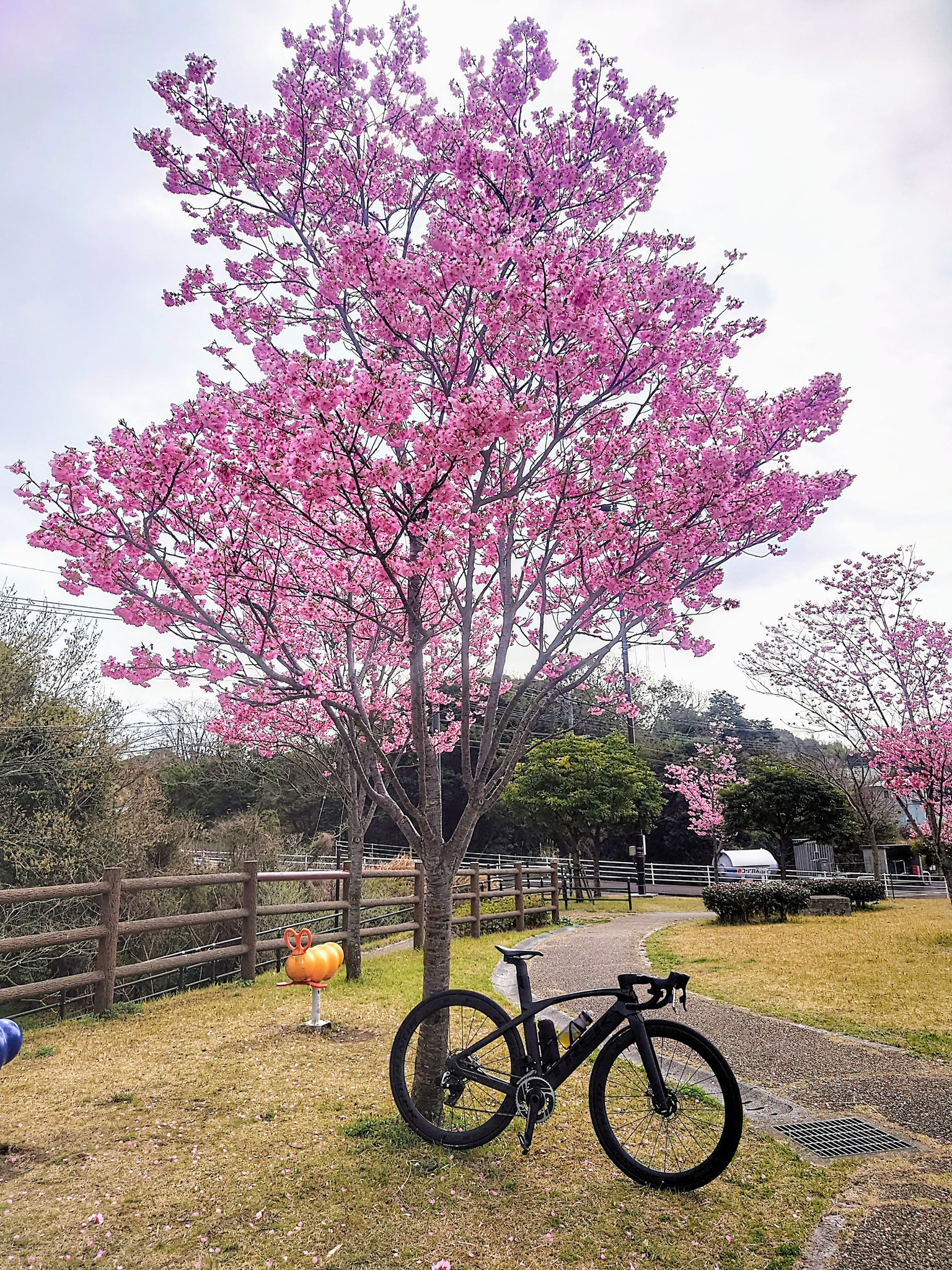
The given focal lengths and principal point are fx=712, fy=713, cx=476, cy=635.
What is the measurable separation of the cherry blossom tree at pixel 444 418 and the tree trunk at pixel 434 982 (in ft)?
0.07

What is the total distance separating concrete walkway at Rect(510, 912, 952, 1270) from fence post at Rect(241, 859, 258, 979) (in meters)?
2.94

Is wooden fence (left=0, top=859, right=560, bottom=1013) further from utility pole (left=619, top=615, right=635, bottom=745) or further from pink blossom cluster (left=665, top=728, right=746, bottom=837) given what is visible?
pink blossom cluster (left=665, top=728, right=746, bottom=837)

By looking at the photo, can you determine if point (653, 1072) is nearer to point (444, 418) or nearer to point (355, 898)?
point (444, 418)

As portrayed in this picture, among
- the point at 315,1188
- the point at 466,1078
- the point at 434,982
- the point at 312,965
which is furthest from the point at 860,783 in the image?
the point at 315,1188

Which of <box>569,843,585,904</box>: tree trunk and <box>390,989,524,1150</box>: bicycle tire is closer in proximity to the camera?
<box>390,989,524,1150</box>: bicycle tire

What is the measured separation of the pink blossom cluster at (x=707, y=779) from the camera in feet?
77.7

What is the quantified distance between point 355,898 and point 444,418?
A: 5520 mm

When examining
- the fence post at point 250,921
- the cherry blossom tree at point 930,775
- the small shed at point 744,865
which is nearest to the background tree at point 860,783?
the cherry blossom tree at point 930,775

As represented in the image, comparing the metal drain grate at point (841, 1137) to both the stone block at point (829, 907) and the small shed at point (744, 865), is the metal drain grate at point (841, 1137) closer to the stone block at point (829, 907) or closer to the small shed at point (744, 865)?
the stone block at point (829, 907)

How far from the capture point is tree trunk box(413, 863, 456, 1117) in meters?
3.52

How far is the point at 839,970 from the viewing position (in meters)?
7.92

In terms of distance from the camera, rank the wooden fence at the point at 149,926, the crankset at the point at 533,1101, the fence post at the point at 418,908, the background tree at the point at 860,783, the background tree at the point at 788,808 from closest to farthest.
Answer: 1. the crankset at the point at 533,1101
2. the wooden fence at the point at 149,926
3. the fence post at the point at 418,908
4. the background tree at the point at 860,783
5. the background tree at the point at 788,808

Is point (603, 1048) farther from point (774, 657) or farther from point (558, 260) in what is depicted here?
point (774, 657)

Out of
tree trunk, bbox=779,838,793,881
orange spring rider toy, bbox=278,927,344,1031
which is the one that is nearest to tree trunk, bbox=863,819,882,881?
tree trunk, bbox=779,838,793,881
